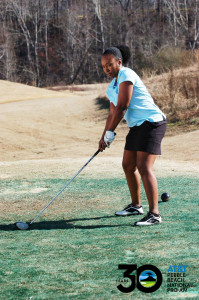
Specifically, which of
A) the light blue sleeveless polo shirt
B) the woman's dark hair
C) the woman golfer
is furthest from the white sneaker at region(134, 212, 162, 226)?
the woman's dark hair

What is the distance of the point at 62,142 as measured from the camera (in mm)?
16641

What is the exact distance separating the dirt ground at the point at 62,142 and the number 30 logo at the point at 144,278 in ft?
15.7

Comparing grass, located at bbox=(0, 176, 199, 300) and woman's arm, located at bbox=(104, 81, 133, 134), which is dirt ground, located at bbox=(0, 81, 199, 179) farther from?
woman's arm, located at bbox=(104, 81, 133, 134)

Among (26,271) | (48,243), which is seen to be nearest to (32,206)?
(48,243)

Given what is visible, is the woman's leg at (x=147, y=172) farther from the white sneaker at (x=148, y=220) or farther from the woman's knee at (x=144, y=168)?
the white sneaker at (x=148, y=220)

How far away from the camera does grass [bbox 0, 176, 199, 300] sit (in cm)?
322

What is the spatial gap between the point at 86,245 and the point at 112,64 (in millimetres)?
1710

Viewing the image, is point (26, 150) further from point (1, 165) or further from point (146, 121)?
point (146, 121)

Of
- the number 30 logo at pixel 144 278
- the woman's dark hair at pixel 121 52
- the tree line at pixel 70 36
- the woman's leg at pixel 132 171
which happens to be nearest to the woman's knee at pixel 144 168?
the woman's leg at pixel 132 171

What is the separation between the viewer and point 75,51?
51000 millimetres

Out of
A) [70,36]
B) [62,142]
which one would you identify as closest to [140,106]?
[62,142]

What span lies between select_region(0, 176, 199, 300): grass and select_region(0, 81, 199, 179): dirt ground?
7.50 ft

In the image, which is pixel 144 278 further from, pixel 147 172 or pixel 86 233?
pixel 147 172

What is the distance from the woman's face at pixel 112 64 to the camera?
4.64 m
